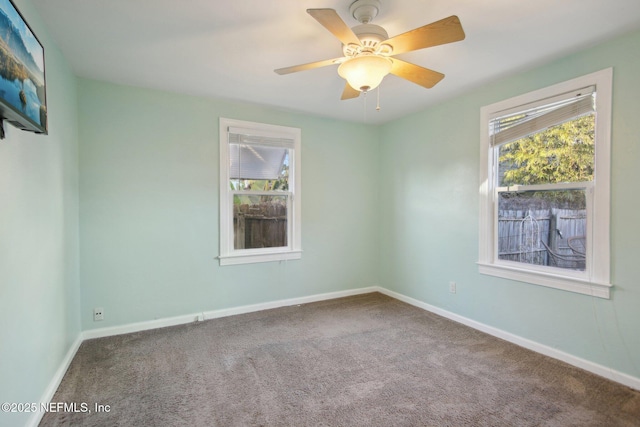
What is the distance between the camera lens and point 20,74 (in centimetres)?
140

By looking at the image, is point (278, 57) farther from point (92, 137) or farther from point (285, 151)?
point (92, 137)

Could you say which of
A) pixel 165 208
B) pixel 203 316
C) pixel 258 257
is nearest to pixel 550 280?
pixel 258 257

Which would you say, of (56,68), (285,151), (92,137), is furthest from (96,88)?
(285,151)

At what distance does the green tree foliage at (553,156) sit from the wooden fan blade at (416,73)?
128cm

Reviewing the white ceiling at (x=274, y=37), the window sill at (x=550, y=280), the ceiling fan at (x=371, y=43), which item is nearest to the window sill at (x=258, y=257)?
the white ceiling at (x=274, y=37)

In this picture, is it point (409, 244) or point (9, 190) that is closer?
point (9, 190)

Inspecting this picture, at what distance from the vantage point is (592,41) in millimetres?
2232

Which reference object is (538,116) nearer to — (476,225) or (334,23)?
(476,225)

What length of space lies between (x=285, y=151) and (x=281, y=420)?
2.91 m

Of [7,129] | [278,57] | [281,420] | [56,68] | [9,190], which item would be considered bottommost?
[281,420]

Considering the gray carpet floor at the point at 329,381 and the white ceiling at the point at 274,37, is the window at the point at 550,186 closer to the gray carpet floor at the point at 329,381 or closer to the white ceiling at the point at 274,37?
the white ceiling at the point at 274,37

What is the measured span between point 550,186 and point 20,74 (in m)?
3.54

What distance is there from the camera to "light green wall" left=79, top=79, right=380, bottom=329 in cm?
293

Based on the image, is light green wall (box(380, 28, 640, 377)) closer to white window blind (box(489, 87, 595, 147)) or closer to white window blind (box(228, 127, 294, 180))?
white window blind (box(489, 87, 595, 147))
